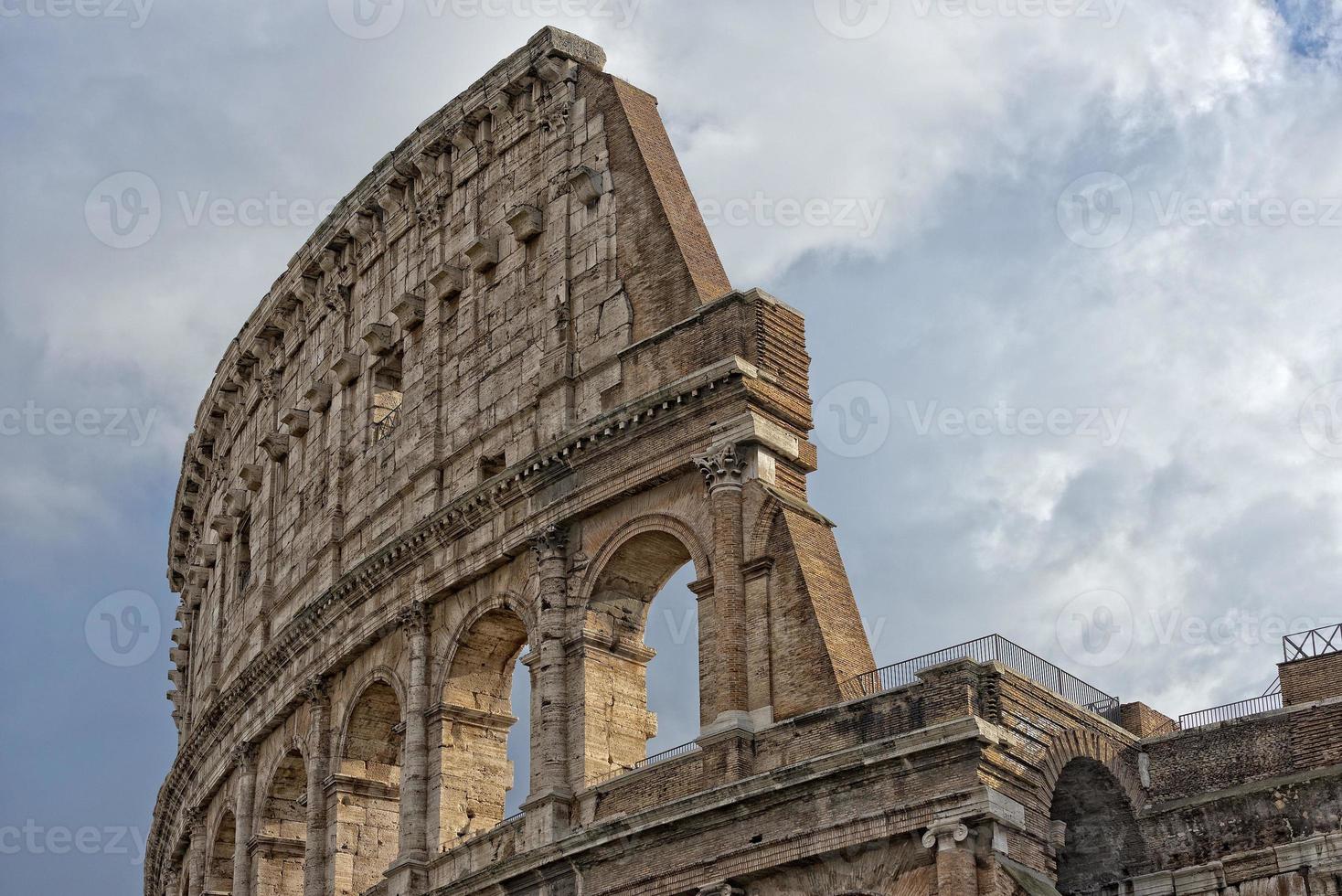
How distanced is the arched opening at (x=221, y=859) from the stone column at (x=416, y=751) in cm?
934

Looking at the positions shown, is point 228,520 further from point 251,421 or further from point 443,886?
point 443,886

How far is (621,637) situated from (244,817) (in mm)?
10810

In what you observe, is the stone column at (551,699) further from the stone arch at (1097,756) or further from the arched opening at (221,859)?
the arched opening at (221,859)

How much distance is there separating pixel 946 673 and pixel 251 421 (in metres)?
22.3

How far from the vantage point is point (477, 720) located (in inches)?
1248

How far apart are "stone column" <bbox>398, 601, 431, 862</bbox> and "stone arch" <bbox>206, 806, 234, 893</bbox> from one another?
366 inches

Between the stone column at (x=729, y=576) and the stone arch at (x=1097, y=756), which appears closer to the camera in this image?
the stone arch at (x=1097, y=756)

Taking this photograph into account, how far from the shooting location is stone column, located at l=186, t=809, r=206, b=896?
40062 mm

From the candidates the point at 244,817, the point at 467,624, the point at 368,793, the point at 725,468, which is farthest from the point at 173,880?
the point at 725,468

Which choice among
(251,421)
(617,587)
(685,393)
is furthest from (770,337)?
(251,421)

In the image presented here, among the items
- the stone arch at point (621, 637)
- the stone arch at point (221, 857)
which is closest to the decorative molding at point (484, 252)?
the stone arch at point (621, 637)

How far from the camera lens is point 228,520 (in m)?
42.8

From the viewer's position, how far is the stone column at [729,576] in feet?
87.6

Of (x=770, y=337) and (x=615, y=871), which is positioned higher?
(x=770, y=337)
